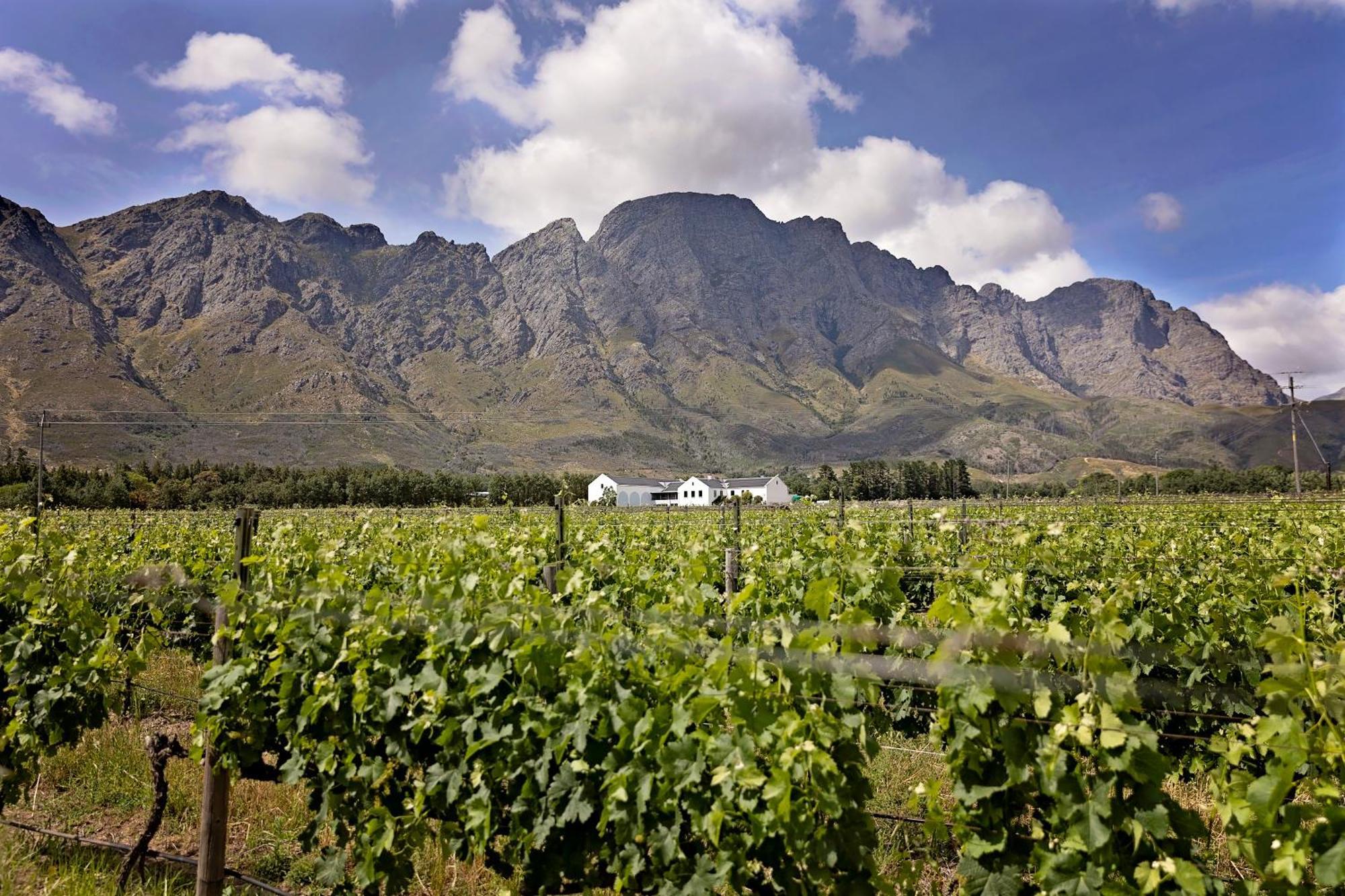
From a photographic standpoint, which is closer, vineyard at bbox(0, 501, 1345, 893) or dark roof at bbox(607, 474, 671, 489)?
vineyard at bbox(0, 501, 1345, 893)

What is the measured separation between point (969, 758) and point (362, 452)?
15976 centimetres

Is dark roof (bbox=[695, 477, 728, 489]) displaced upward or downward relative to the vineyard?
upward

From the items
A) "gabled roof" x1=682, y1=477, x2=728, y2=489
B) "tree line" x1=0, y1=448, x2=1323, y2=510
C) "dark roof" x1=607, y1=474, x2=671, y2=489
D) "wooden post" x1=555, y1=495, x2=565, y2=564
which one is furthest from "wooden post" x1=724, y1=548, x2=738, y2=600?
A: "dark roof" x1=607, y1=474, x2=671, y2=489

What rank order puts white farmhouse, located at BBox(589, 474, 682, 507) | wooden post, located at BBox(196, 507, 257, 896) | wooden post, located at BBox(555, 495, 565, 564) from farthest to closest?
1. white farmhouse, located at BBox(589, 474, 682, 507)
2. wooden post, located at BBox(555, 495, 565, 564)
3. wooden post, located at BBox(196, 507, 257, 896)

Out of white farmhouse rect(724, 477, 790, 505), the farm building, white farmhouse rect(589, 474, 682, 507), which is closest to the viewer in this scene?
white farmhouse rect(724, 477, 790, 505)

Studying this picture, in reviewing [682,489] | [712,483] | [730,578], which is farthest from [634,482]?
[730,578]

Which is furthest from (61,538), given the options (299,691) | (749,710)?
(749,710)

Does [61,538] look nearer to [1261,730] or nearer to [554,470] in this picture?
[1261,730]

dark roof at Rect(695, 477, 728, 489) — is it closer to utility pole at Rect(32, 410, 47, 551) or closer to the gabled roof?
the gabled roof

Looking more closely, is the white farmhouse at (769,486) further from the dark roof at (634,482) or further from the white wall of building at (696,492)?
the dark roof at (634,482)

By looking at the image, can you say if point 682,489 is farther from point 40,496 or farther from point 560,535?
point 560,535

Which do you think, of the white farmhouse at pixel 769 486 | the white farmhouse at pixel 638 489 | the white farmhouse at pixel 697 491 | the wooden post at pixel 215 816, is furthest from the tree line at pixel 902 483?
the wooden post at pixel 215 816

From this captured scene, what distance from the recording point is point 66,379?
162 metres

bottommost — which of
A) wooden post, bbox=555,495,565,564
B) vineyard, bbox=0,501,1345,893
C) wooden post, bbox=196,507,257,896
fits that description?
wooden post, bbox=196,507,257,896
